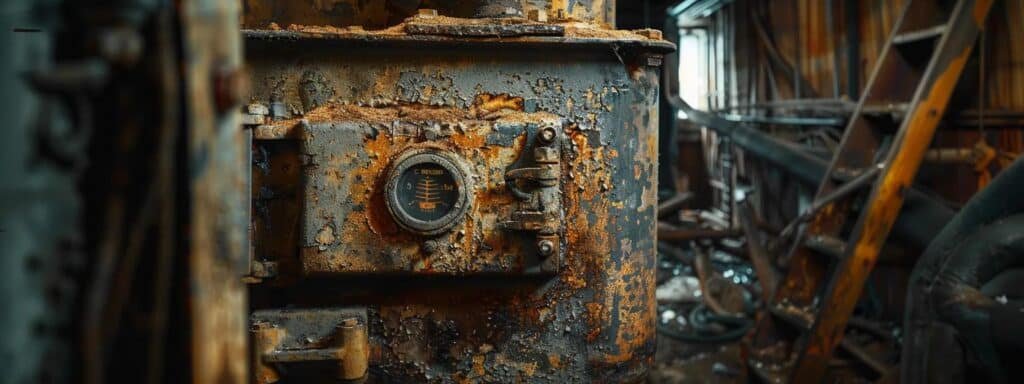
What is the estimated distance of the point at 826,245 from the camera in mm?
3842

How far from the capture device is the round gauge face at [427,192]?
6.38 ft

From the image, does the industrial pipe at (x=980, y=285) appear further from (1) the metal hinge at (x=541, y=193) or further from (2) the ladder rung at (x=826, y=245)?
(1) the metal hinge at (x=541, y=193)

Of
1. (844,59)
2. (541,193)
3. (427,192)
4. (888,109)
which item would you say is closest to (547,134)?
(541,193)

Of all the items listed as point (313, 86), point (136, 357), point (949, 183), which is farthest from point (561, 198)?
point (949, 183)

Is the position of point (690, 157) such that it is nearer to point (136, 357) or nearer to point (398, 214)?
point (398, 214)

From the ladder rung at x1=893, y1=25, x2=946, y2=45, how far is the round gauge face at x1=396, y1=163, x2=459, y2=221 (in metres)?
2.72

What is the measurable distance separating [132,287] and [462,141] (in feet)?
4.11

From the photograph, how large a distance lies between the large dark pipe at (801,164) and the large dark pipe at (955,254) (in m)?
0.61

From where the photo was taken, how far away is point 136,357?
2.53 feet

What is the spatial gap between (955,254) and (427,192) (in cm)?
208

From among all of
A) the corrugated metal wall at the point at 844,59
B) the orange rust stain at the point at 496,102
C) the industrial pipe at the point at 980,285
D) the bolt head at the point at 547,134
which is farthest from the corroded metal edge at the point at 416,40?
the corrugated metal wall at the point at 844,59

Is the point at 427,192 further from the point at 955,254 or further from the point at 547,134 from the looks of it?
the point at 955,254

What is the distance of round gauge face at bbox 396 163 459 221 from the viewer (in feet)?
6.38

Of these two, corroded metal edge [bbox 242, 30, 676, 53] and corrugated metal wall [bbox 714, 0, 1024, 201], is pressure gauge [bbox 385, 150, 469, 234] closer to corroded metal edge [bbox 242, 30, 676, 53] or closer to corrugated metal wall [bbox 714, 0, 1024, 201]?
corroded metal edge [bbox 242, 30, 676, 53]
